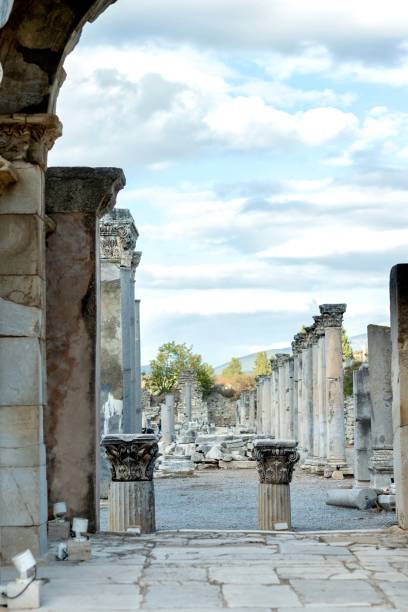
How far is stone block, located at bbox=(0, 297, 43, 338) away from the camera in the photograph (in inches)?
358

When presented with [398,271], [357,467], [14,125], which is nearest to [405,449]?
[398,271]

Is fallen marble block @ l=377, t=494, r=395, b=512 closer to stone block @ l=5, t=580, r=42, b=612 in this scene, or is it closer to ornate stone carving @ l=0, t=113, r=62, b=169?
ornate stone carving @ l=0, t=113, r=62, b=169

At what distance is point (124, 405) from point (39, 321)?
9.21 meters

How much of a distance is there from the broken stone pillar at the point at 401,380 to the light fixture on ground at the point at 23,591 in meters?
4.85

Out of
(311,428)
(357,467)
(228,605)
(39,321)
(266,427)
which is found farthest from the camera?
(266,427)

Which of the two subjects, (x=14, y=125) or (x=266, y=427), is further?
(x=266, y=427)

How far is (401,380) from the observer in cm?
1100

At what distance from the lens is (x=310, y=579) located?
798cm

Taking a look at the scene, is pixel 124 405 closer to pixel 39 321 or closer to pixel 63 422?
pixel 63 422

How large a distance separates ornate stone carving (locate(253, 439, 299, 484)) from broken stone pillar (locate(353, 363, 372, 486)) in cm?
760

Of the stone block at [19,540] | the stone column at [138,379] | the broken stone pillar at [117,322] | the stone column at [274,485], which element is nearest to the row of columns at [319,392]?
the stone column at [138,379]

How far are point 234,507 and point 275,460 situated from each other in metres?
5.04

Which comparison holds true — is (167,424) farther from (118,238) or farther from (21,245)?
(21,245)

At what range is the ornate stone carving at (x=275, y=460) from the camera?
47.0 feet
